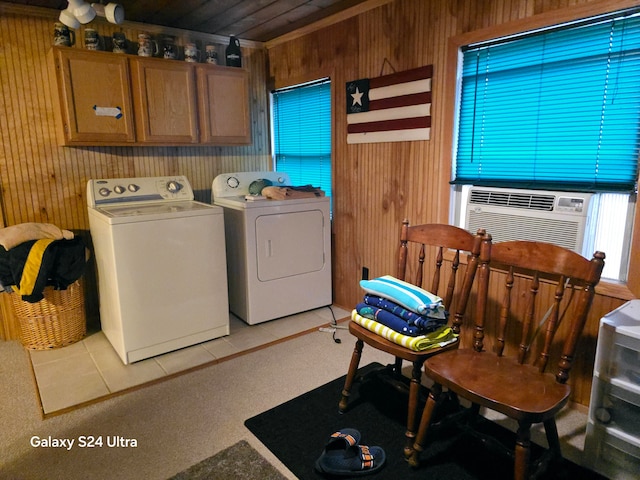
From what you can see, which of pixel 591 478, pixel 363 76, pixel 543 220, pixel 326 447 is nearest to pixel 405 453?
pixel 326 447

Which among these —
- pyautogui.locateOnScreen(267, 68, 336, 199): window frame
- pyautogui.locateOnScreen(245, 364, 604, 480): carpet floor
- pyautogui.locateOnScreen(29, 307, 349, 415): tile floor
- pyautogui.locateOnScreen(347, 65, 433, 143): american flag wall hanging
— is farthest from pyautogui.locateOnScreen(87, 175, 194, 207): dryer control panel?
pyautogui.locateOnScreen(245, 364, 604, 480): carpet floor

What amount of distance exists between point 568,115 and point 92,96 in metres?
2.82

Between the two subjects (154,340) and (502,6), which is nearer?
(502,6)

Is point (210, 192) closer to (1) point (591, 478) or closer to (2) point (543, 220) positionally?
(2) point (543, 220)

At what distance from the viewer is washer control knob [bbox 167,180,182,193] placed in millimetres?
3258

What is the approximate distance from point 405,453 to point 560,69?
6.18ft

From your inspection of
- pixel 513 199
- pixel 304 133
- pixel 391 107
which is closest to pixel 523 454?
pixel 513 199

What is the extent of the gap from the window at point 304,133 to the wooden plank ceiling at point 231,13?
0.50 metres

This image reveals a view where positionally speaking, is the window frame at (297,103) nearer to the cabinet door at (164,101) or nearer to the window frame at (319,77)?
the window frame at (319,77)

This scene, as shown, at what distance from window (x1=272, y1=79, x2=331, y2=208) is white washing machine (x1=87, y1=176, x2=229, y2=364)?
1.16 m

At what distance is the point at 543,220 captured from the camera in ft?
6.91

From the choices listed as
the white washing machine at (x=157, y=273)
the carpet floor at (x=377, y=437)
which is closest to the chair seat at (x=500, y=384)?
the carpet floor at (x=377, y=437)

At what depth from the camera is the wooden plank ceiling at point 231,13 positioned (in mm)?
2791

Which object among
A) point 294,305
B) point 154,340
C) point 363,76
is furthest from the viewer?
point 294,305
